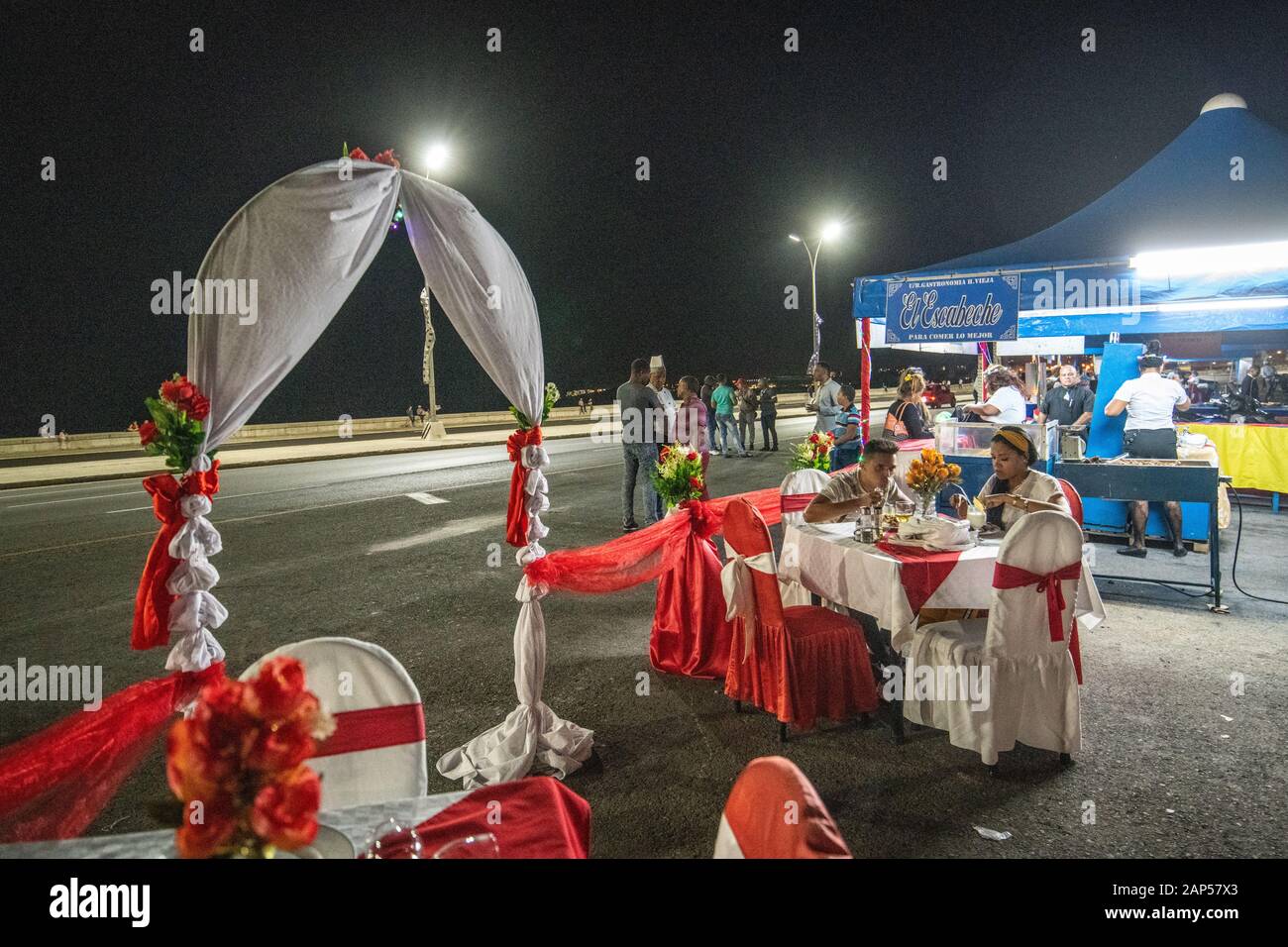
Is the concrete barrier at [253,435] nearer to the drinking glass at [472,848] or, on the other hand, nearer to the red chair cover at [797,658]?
the red chair cover at [797,658]

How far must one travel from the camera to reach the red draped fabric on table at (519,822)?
70.9 inches

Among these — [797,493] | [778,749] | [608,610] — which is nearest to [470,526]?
[608,610]

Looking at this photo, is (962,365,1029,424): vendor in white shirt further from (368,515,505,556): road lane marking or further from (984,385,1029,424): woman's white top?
(368,515,505,556): road lane marking

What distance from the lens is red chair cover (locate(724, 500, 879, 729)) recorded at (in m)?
4.19

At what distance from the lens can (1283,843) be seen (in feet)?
10.3

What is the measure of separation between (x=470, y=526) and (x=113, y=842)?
27.7 ft

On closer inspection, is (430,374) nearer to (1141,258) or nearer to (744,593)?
(1141,258)

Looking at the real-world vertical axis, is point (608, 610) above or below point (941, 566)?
below

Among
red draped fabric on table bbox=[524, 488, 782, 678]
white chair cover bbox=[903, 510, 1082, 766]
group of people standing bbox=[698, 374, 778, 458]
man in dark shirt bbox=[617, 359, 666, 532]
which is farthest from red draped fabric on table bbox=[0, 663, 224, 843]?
group of people standing bbox=[698, 374, 778, 458]

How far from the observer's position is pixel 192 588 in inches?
118

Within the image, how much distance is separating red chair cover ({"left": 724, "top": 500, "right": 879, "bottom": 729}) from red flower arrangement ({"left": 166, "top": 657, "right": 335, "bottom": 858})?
3033mm

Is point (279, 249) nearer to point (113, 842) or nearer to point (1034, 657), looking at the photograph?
point (113, 842)

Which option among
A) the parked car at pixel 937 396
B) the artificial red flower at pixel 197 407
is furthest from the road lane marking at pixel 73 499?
the parked car at pixel 937 396
